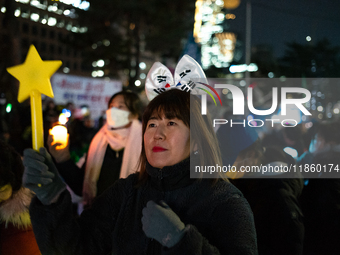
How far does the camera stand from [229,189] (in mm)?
1418

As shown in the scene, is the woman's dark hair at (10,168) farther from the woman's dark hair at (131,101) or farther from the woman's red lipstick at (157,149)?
the woman's dark hair at (131,101)

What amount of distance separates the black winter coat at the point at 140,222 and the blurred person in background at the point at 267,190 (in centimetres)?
99

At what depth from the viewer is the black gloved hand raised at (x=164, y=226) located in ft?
3.84

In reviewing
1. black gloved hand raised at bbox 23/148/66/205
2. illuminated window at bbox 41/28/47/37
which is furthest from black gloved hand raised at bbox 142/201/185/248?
illuminated window at bbox 41/28/47/37

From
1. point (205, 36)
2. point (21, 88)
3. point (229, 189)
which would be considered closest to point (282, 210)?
point (229, 189)

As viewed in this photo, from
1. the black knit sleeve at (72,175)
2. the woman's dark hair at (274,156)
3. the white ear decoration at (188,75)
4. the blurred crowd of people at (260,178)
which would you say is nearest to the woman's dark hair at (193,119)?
the white ear decoration at (188,75)

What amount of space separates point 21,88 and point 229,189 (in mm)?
1112

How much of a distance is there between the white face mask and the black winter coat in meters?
1.64

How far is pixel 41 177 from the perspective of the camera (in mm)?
1304

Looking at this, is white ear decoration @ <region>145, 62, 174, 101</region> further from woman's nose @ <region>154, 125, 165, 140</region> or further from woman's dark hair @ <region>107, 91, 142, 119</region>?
→ woman's dark hair @ <region>107, 91, 142, 119</region>

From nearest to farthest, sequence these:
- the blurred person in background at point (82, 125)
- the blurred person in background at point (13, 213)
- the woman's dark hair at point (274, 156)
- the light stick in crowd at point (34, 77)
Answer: the light stick in crowd at point (34, 77) → the blurred person in background at point (13, 213) → the woman's dark hair at point (274, 156) → the blurred person in background at point (82, 125)

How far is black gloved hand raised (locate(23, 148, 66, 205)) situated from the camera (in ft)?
4.25

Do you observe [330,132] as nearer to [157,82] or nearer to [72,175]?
[157,82]

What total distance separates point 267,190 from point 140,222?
1282 mm
